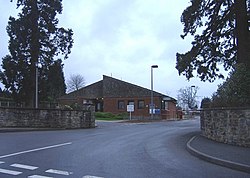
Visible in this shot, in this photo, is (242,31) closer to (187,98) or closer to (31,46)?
(31,46)

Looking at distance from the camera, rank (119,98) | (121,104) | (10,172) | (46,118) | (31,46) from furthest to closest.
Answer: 1. (121,104)
2. (119,98)
3. (31,46)
4. (46,118)
5. (10,172)

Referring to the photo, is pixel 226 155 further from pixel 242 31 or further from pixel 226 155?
pixel 242 31

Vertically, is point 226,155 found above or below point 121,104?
below

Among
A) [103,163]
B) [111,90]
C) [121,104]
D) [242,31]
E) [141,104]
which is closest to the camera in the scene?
[103,163]

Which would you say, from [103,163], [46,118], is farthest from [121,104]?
[103,163]

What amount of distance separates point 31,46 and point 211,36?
18.5m

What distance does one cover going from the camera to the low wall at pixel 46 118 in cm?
2634

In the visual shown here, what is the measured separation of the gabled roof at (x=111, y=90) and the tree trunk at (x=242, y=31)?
3550cm

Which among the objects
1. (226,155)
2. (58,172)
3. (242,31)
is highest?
(242,31)

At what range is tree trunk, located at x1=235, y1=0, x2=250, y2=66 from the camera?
835 inches

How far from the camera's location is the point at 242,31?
21859 millimetres

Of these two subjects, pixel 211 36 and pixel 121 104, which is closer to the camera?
pixel 211 36

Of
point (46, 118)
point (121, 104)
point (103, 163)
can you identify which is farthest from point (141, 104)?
point (103, 163)

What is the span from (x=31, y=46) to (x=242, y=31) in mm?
20611
